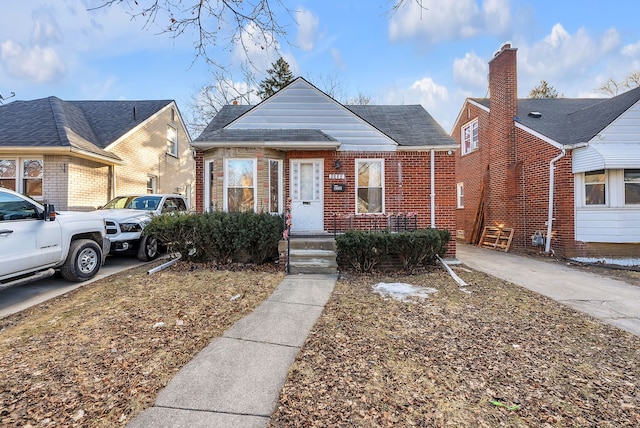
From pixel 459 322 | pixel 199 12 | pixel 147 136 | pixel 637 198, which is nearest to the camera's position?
pixel 199 12

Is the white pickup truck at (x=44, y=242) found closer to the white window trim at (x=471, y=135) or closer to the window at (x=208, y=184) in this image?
the window at (x=208, y=184)

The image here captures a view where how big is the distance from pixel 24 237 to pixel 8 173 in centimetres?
781

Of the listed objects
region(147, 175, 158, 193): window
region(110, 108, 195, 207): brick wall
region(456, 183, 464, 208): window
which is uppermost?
region(110, 108, 195, 207): brick wall

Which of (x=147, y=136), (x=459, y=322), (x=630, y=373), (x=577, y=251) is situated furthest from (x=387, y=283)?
(x=147, y=136)

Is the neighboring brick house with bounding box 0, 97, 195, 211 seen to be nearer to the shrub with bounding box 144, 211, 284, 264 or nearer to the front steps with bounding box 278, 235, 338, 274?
the shrub with bounding box 144, 211, 284, 264

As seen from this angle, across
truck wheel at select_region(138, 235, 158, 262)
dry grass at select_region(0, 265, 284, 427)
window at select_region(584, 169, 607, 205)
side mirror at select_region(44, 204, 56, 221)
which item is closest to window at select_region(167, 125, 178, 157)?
truck wheel at select_region(138, 235, 158, 262)

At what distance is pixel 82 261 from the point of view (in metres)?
6.39

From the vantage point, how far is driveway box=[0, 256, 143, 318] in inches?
197

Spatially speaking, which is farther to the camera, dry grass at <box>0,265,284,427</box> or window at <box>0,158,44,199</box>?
window at <box>0,158,44,199</box>

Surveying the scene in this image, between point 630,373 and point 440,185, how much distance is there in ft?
21.4

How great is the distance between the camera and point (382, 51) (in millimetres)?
7488

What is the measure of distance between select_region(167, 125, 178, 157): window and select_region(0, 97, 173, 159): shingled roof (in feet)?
4.91

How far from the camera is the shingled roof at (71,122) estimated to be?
10091mm

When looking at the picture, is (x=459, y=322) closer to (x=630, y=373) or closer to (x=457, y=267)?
(x=630, y=373)
